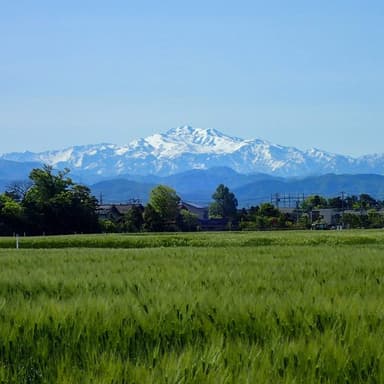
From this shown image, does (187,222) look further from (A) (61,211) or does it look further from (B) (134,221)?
(A) (61,211)

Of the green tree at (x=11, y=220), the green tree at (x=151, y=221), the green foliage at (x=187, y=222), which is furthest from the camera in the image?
the green foliage at (x=187, y=222)

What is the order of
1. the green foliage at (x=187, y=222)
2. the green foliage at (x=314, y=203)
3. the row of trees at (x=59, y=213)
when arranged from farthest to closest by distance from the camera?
the green foliage at (x=314, y=203) → the green foliage at (x=187, y=222) → the row of trees at (x=59, y=213)

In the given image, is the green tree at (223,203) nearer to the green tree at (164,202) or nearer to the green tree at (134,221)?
the green tree at (164,202)

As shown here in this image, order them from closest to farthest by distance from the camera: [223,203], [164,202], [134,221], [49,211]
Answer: [49,211]
[134,221]
[164,202]
[223,203]

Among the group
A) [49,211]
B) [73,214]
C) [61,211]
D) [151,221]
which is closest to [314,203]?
[151,221]

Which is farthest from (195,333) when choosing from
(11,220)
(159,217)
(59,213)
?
(159,217)

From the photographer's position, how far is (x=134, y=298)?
6.46 metres

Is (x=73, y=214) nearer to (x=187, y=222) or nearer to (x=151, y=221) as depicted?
(x=151, y=221)

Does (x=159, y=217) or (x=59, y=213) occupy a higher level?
(x=59, y=213)

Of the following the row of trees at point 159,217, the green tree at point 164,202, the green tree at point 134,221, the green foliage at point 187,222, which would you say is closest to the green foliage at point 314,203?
the row of trees at point 159,217

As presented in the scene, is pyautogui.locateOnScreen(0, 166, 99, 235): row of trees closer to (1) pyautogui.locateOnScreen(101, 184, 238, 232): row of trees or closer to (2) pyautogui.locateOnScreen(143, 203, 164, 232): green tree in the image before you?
(1) pyautogui.locateOnScreen(101, 184, 238, 232): row of trees


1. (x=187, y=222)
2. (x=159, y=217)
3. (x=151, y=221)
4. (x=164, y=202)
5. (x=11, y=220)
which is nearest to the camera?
(x=11, y=220)

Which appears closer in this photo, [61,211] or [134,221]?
[61,211]

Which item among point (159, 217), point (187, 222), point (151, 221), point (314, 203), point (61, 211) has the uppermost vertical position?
point (314, 203)
